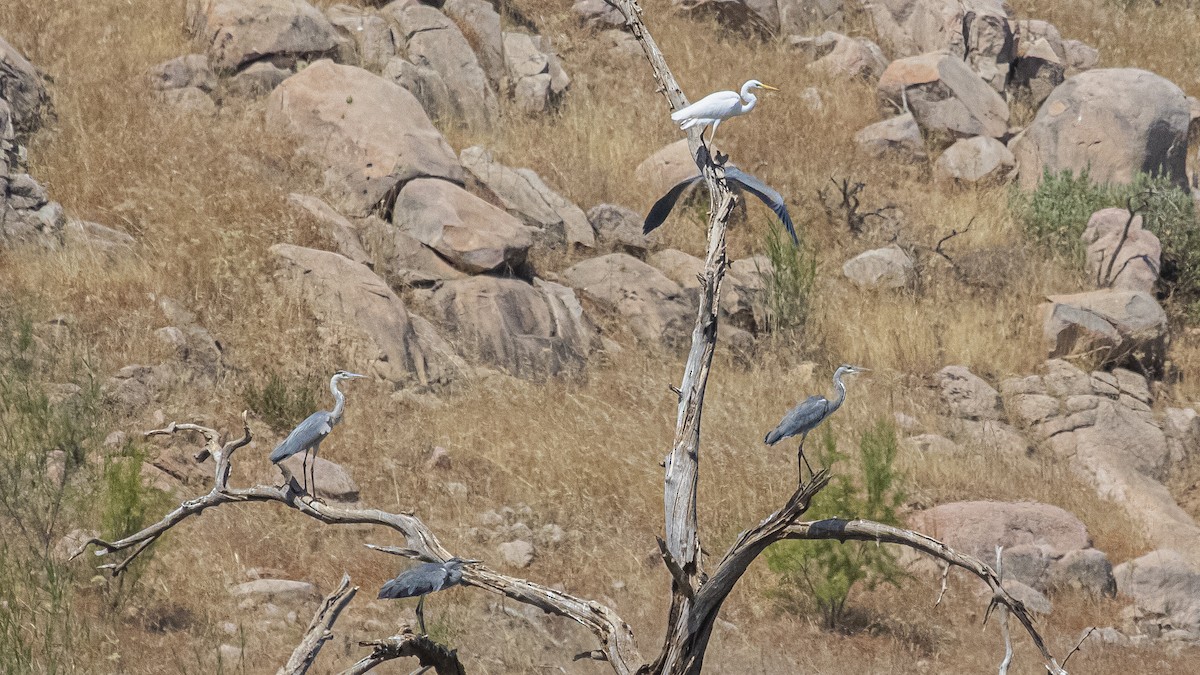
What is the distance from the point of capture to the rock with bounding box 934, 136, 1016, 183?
15.5 m

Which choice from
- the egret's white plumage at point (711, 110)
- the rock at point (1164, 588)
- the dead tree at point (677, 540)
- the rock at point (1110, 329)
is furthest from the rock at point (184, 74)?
the dead tree at point (677, 540)

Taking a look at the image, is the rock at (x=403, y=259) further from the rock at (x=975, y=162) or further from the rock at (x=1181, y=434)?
the rock at (x=975, y=162)

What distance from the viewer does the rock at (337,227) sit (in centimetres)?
1110

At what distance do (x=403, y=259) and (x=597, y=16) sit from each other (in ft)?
23.3

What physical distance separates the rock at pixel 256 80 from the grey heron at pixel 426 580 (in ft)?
34.1

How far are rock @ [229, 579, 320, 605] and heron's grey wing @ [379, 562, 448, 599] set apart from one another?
4.01 m

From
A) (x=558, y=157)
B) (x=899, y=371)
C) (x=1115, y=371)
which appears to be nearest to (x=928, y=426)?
(x=899, y=371)

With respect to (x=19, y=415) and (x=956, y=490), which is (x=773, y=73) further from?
(x=19, y=415)

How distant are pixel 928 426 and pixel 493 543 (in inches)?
177

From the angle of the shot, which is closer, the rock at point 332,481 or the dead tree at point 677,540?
the dead tree at point 677,540

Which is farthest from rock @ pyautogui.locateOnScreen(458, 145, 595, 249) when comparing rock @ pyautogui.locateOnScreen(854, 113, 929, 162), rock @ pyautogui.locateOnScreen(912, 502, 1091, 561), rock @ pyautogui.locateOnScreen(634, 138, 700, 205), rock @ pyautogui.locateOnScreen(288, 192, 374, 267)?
rock @ pyautogui.locateOnScreen(912, 502, 1091, 561)

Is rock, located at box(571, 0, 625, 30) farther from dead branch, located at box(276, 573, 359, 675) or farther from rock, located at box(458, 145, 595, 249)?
dead branch, located at box(276, 573, 359, 675)

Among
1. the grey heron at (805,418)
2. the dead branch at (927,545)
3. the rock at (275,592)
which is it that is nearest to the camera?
the dead branch at (927,545)

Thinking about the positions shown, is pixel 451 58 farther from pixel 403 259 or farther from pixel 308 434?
pixel 308 434
